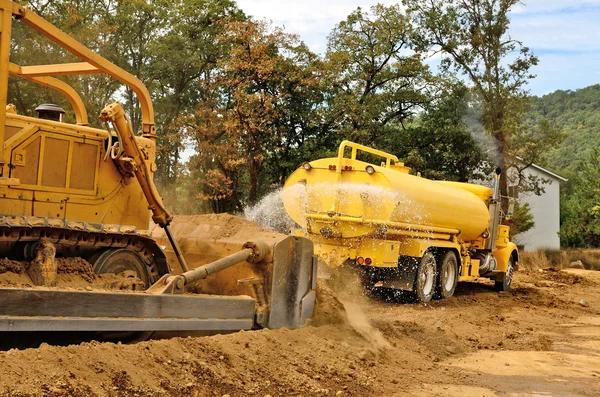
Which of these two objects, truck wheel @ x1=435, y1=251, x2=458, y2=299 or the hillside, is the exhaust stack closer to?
truck wheel @ x1=435, y1=251, x2=458, y2=299

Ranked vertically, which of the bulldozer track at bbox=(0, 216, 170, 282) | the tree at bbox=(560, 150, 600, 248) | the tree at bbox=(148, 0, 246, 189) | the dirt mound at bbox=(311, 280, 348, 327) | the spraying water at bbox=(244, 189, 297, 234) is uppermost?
the tree at bbox=(148, 0, 246, 189)

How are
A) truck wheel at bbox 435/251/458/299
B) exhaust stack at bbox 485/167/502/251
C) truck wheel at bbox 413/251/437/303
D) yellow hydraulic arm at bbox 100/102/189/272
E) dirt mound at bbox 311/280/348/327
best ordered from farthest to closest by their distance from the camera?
exhaust stack at bbox 485/167/502/251, truck wheel at bbox 435/251/458/299, truck wheel at bbox 413/251/437/303, dirt mound at bbox 311/280/348/327, yellow hydraulic arm at bbox 100/102/189/272

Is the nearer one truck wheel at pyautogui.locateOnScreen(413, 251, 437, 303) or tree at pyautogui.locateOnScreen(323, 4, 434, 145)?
truck wheel at pyautogui.locateOnScreen(413, 251, 437, 303)

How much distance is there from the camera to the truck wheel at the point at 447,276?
14.6m

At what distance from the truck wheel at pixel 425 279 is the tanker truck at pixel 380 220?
0.7 inches

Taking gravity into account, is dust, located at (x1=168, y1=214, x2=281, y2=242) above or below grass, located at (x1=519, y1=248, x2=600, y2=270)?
above

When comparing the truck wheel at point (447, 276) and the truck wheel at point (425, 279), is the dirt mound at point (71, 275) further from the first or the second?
the truck wheel at point (447, 276)

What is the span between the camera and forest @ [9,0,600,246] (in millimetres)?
26172

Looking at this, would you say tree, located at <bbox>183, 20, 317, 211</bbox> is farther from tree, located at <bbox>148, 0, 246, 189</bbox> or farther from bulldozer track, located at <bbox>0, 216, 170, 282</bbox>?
bulldozer track, located at <bbox>0, 216, 170, 282</bbox>

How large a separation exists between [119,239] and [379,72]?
22752 mm

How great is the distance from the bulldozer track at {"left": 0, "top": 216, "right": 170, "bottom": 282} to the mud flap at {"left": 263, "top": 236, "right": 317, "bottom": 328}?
1.20 meters

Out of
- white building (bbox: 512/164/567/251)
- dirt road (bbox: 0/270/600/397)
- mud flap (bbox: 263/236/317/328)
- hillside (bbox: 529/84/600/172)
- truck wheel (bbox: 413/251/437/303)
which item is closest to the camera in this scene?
dirt road (bbox: 0/270/600/397)

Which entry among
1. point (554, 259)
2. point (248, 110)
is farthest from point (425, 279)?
point (554, 259)

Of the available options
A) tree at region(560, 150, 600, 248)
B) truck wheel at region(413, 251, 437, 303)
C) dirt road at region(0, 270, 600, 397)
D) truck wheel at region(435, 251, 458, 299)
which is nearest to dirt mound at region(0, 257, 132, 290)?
dirt road at region(0, 270, 600, 397)
